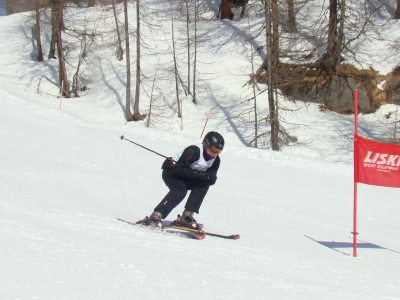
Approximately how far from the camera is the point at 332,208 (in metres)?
11.8

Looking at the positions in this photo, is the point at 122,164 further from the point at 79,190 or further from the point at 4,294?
the point at 4,294

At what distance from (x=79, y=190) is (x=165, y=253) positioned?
4.80m

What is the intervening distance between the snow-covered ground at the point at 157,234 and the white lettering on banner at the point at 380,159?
1319 mm

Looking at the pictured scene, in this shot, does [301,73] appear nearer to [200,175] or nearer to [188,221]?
[188,221]

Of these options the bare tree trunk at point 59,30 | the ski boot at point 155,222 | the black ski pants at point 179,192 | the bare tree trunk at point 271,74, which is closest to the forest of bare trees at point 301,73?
the bare tree trunk at point 59,30

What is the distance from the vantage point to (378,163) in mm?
7965

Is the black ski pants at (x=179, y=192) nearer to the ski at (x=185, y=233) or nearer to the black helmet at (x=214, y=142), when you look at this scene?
the ski at (x=185, y=233)

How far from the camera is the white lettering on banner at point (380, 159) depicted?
26.0 ft

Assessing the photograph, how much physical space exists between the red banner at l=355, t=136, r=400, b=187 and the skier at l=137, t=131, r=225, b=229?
6.73 ft

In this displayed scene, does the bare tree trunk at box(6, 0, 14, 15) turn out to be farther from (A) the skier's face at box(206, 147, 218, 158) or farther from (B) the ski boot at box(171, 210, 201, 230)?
(A) the skier's face at box(206, 147, 218, 158)

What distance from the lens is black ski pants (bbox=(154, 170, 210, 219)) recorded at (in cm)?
771

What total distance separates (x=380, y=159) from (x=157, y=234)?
3.31 meters

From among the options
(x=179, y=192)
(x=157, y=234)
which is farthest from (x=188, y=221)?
(x=157, y=234)

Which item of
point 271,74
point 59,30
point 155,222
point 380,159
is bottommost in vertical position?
point 155,222
